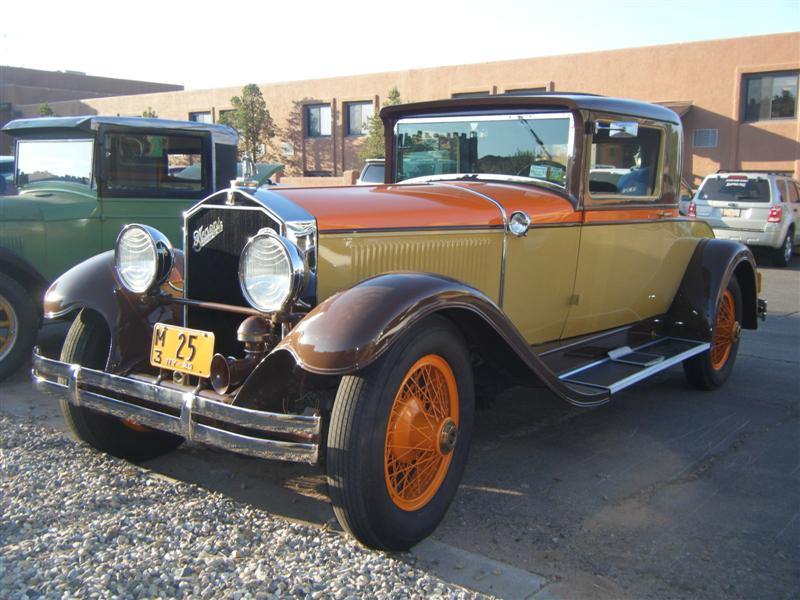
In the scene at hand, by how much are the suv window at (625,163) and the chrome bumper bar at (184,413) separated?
8.26 feet

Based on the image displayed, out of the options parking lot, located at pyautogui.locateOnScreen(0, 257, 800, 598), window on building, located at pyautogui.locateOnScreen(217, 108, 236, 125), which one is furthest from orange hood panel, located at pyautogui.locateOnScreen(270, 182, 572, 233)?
window on building, located at pyautogui.locateOnScreen(217, 108, 236, 125)

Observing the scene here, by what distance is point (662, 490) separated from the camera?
3.62 metres

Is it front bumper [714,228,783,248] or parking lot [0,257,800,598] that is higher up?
front bumper [714,228,783,248]

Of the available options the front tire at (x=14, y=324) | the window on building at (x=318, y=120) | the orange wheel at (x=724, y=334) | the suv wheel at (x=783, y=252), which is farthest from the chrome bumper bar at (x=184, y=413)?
the window on building at (x=318, y=120)

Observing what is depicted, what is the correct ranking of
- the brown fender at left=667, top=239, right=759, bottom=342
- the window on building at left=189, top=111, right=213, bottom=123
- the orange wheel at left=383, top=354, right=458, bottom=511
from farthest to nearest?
the window on building at left=189, top=111, right=213, bottom=123 < the brown fender at left=667, top=239, right=759, bottom=342 < the orange wheel at left=383, top=354, right=458, bottom=511

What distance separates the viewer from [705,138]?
20.9 metres

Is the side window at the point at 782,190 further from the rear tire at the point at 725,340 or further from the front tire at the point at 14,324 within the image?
the front tire at the point at 14,324

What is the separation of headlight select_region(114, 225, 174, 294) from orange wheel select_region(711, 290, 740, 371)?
13.2 feet

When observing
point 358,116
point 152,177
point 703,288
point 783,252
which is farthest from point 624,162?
point 358,116

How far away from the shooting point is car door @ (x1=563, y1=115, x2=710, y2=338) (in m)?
4.41

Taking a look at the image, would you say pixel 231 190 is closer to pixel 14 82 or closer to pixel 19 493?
pixel 19 493

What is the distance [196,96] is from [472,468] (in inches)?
1252

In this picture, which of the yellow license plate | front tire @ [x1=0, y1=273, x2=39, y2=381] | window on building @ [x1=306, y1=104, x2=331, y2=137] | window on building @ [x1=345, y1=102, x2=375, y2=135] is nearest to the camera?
the yellow license plate

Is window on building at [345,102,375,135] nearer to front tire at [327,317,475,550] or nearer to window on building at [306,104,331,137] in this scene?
window on building at [306,104,331,137]
